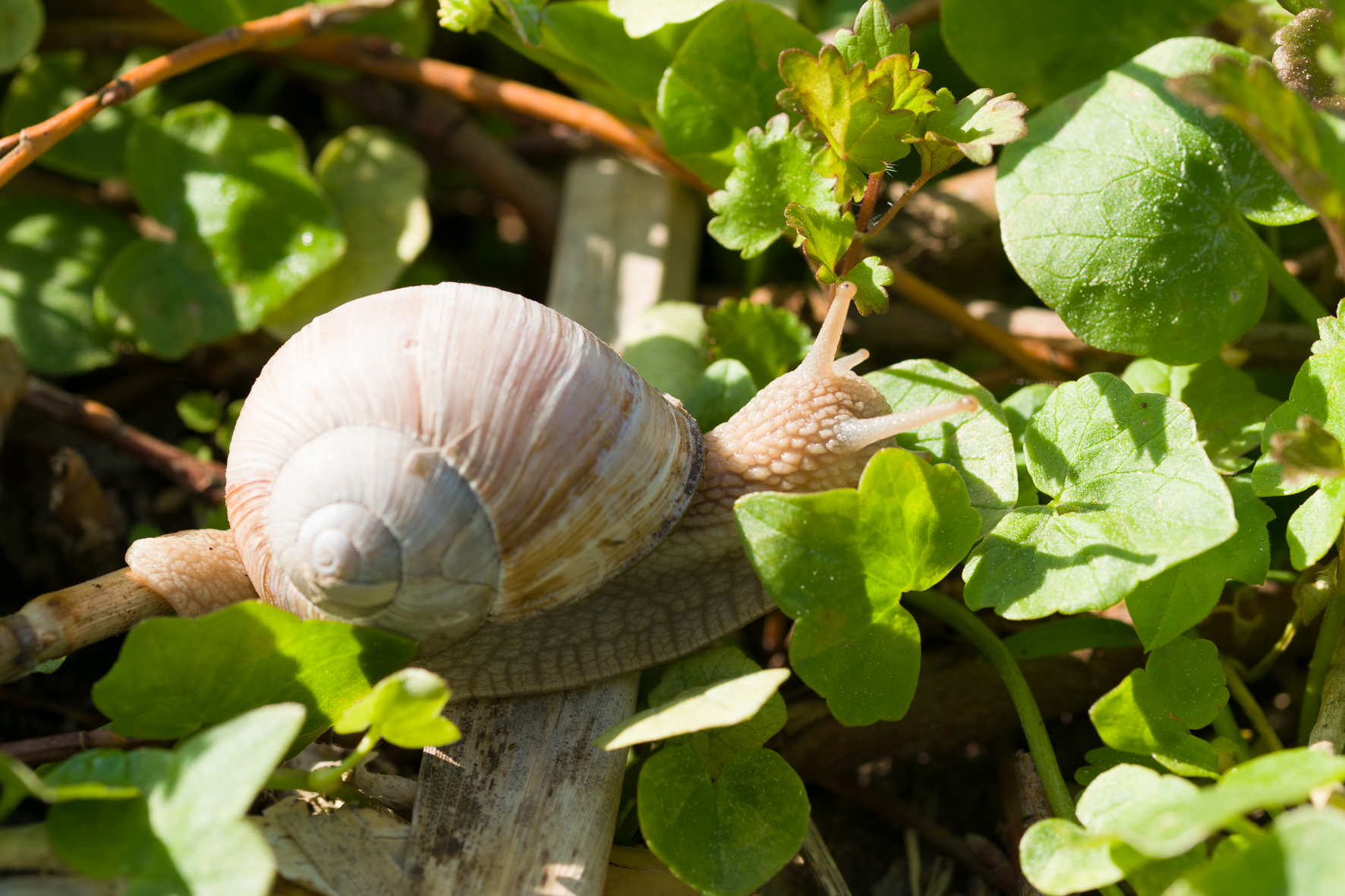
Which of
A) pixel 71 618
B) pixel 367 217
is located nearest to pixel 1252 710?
pixel 71 618

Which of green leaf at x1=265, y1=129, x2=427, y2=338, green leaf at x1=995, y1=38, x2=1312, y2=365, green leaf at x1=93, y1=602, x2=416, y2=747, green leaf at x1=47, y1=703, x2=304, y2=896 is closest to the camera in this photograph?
green leaf at x1=47, y1=703, x2=304, y2=896

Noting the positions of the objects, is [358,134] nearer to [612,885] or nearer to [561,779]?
[561,779]

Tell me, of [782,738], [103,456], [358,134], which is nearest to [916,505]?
[782,738]

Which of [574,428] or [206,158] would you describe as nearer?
[574,428]

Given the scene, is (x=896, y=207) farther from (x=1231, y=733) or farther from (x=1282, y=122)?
(x=1231, y=733)

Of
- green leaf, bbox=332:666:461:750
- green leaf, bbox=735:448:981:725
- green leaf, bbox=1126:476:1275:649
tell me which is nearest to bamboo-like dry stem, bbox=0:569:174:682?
green leaf, bbox=332:666:461:750

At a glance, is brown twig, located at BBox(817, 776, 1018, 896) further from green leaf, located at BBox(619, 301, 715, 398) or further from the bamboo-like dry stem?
the bamboo-like dry stem
